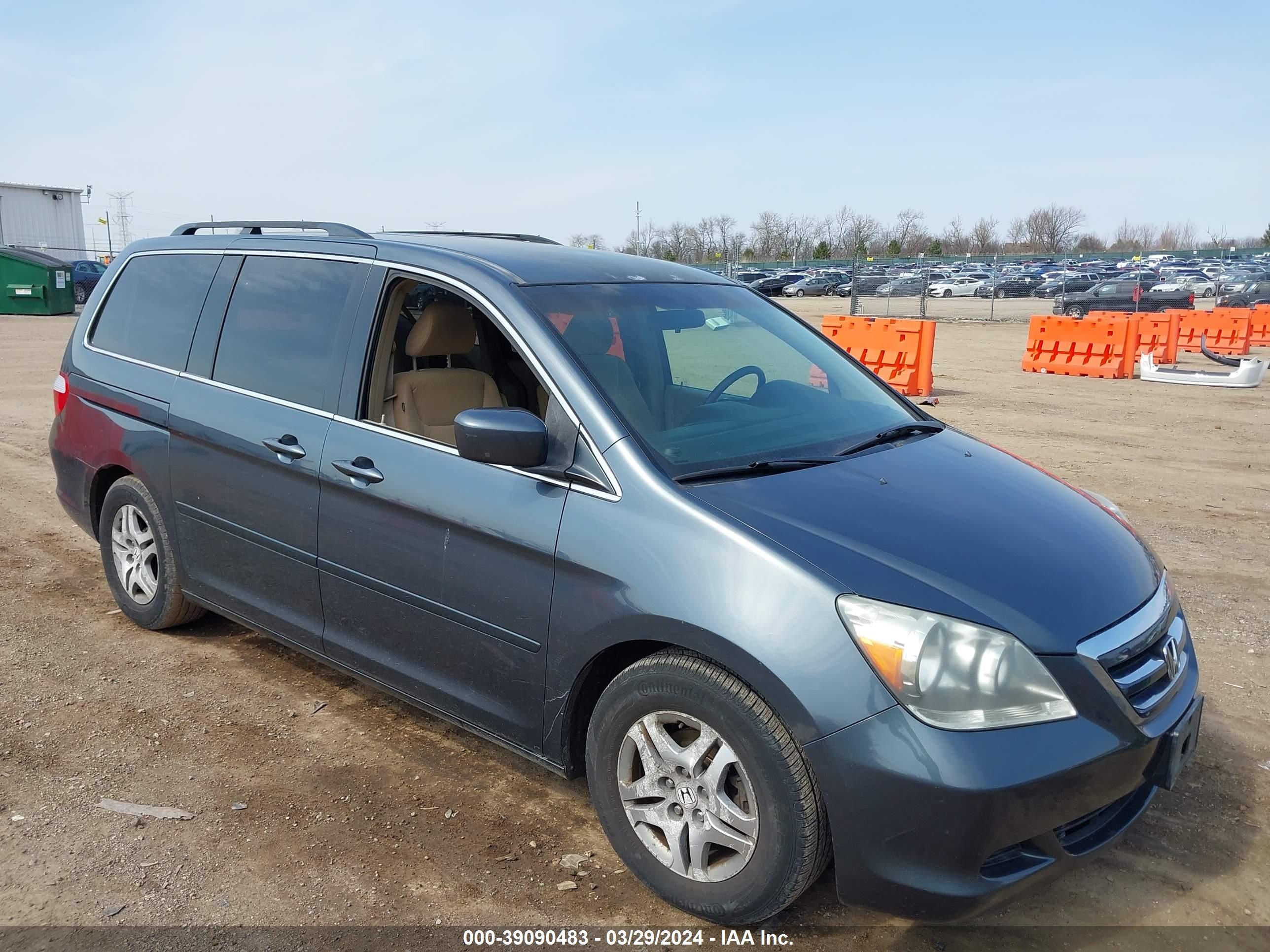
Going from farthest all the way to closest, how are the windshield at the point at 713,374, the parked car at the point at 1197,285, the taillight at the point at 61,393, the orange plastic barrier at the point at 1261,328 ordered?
the parked car at the point at 1197,285
the orange plastic barrier at the point at 1261,328
the taillight at the point at 61,393
the windshield at the point at 713,374

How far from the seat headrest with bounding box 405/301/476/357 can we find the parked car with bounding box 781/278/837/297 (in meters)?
53.6

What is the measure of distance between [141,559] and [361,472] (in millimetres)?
1949

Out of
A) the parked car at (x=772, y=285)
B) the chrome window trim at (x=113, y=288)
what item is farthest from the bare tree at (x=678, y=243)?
the chrome window trim at (x=113, y=288)

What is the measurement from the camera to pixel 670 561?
2.84 metres

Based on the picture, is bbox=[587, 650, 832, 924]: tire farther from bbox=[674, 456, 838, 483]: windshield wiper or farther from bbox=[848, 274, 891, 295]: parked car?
bbox=[848, 274, 891, 295]: parked car

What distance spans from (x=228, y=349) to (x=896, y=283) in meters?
36.9

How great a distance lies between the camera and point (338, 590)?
3.79 meters

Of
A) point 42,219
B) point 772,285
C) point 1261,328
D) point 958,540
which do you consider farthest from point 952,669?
point 42,219

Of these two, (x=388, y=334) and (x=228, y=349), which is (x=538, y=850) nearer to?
(x=388, y=334)

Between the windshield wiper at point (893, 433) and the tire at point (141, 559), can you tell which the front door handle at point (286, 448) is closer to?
the tire at point (141, 559)

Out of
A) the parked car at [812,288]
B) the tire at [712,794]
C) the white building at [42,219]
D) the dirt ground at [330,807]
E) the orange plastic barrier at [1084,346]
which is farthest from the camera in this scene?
the parked car at [812,288]

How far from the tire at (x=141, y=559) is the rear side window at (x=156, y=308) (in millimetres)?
613

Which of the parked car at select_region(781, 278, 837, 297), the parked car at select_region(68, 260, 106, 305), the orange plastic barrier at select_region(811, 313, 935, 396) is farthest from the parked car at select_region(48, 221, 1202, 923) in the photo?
the parked car at select_region(781, 278, 837, 297)

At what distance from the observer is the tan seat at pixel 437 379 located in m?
3.93
